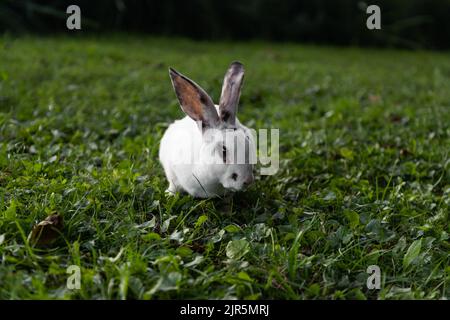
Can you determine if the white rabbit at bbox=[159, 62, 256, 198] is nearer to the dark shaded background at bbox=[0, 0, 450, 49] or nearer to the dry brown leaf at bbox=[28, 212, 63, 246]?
the dry brown leaf at bbox=[28, 212, 63, 246]

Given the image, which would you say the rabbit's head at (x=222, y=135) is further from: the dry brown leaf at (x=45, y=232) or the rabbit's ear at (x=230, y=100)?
the dry brown leaf at (x=45, y=232)

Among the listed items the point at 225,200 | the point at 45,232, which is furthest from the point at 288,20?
the point at 45,232

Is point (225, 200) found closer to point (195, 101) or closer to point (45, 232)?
point (195, 101)

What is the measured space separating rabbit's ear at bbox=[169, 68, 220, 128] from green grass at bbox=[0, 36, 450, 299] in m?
0.44

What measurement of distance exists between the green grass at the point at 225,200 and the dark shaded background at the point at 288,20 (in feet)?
10.2

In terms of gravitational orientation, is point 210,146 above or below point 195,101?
below

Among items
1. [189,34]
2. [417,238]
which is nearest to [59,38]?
[189,34]

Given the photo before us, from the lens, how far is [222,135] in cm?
313

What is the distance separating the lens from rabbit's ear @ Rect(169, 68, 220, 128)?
10.4 feet

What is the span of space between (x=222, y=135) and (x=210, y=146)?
8 centimetres

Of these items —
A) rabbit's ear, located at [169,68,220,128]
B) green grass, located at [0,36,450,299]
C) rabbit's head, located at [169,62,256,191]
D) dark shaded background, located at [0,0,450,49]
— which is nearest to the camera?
green grass, located at [0,36,450,299]

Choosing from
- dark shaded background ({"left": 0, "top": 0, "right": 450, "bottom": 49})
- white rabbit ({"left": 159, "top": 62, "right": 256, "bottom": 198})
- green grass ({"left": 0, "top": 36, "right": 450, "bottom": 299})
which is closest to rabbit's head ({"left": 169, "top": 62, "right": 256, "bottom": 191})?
white rabbit ({"left": 159, "top": 62, "right": 256, "bottom": 198})

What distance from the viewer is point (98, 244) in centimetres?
278
